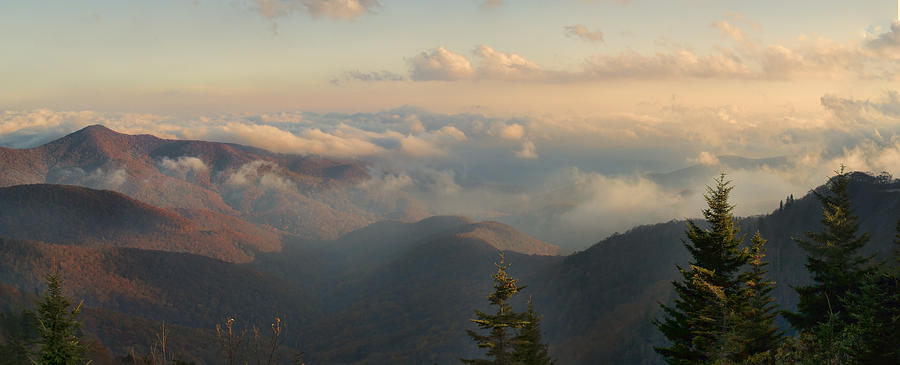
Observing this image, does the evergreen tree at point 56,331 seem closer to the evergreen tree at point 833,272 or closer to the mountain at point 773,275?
the evergreen tree at point 833,272

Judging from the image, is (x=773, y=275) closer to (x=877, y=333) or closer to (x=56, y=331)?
(x=877, y=333)

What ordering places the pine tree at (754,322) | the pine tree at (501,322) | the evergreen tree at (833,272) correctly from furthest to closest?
the evergreen tree at (833,272) < the pine tree at (501,322) < the pine tree at (754,322)

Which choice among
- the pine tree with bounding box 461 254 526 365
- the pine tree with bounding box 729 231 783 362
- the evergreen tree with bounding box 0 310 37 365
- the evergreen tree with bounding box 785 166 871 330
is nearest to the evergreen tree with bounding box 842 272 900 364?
the pine tree with bounding box 729 231 783 362

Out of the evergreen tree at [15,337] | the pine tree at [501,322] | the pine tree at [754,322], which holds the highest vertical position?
the pine tree at [754,322]

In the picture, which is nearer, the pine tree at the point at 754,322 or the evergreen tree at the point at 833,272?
the pine tree at the point at 754,322

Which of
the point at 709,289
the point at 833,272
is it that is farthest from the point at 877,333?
the point at 833,272

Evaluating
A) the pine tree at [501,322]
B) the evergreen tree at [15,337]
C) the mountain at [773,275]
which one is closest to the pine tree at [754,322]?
the pine tree at [501,322]

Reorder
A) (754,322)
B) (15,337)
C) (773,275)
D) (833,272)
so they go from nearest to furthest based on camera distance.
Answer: (754,322), (833,272), (15,337), (773,275)
